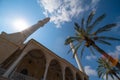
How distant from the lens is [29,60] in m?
21.9

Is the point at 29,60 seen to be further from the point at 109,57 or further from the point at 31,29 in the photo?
the point at 109,57

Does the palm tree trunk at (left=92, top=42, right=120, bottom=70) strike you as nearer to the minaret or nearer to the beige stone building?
the beige stone building

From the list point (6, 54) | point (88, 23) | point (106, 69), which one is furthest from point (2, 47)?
point (106, 69)

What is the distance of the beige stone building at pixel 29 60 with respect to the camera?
1704 centimetres

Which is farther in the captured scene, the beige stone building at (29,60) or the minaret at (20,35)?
the minaret at (20,35)

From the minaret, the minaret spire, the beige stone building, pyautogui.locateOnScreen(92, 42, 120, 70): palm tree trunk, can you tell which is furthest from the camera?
the minaret spire

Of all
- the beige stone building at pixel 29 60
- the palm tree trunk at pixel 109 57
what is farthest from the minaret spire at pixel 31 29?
the palm tree trunk at pixel 109 57

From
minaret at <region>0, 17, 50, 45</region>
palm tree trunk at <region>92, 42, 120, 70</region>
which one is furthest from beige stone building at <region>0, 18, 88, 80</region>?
palm tree trunk at <region>92, 42, 120, 70</region>

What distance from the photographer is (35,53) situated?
21.1m

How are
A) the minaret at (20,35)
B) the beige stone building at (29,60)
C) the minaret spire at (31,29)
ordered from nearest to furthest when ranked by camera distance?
the beige stone building at (29,60) → the minaret at (20,35) → the minaret spire at (31,29)

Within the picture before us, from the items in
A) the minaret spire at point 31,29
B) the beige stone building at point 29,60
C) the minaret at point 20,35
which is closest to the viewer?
the beige stone building at point 29,60

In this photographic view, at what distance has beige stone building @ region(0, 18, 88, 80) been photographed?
1704cm

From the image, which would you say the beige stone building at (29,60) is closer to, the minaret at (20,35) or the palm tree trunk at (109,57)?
the minaret at (20,35)

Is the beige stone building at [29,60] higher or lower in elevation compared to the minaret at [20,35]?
lower
